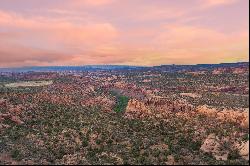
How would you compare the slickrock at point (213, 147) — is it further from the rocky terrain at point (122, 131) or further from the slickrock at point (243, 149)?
the slickrock at point (243, 149)

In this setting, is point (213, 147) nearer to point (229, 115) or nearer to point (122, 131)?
point (229, 115)

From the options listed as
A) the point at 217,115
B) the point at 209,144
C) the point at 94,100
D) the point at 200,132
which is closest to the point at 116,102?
the point at 94,100

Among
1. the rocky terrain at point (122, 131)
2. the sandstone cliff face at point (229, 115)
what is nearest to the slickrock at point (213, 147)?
the rocky terrain at point (122, 131)

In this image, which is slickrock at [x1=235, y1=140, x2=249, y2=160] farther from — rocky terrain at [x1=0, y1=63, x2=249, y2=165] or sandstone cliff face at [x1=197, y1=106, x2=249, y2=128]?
sandstone cliff face at [x1=197, y1=106, x2=249, y2=128]

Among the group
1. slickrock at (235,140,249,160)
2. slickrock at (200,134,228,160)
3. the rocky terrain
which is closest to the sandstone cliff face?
the rocky terrain

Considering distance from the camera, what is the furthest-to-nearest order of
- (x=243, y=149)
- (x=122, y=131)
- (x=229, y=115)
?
(x=229, y=115) → (x=122, y=131) → (x=243, y=149)

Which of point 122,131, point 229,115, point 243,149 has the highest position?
point 229,115

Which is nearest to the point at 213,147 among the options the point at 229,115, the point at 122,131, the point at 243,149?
the point at 243,149

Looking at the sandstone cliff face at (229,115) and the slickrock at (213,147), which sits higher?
the sandstone cliff face at (229,115)

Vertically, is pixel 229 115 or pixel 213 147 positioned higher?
pixel 229 115

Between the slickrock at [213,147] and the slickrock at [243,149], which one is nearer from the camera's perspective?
the slickrock at [243,149]

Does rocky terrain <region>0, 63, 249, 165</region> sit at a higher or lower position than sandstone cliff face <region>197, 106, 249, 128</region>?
lower
